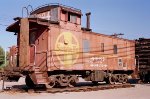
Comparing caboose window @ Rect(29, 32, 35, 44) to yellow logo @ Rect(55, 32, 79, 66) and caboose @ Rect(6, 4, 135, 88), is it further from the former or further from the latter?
yellow logo @ Rect(55, 32, 79, 66)

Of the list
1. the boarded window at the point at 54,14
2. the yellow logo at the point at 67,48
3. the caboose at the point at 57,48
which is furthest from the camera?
the boarded window at the point at 54,14

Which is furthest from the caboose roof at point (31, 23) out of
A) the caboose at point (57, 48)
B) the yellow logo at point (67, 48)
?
the yellow logo at point (67, 48)

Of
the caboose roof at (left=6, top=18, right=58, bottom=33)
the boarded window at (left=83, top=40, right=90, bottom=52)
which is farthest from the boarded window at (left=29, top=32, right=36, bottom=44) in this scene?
the boarded window at (left=83, top=40, right=90, bottom=52)

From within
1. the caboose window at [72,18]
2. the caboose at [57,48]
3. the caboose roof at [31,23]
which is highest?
the caboose window at [72,18]

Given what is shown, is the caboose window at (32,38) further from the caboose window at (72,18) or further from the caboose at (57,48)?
the caboose window at (72,18)

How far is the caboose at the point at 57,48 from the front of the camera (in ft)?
56.9

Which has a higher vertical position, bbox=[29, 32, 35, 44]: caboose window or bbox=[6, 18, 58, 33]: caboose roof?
bbox=[6, 18, 58, 33]: caboose roof

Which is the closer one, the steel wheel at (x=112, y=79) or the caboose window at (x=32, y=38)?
the caboose window at (x=32, y=38)

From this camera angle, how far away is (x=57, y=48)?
17.9m

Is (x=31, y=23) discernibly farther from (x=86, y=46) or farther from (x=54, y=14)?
(x=86, y=46)

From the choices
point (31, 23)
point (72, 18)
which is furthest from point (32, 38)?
point (72, 18)

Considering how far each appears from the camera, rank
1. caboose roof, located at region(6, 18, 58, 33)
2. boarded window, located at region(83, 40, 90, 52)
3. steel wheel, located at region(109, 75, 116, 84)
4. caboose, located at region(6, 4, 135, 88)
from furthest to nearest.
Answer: steel wheel, located at region(109, 75, 116, 84) < boarded window, located at region(83, 40, 90, 52) < caboose, located at region(6, 4, 135, 88) < caboose roof, located at region(6, 18, 58, 33)

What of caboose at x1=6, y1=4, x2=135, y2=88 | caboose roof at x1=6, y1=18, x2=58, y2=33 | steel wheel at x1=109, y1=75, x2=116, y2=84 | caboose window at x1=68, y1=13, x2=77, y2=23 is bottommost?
steel wheel at x1=109, y1=75, x2=116, y2=84

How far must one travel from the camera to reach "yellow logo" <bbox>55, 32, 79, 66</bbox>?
709 inches
